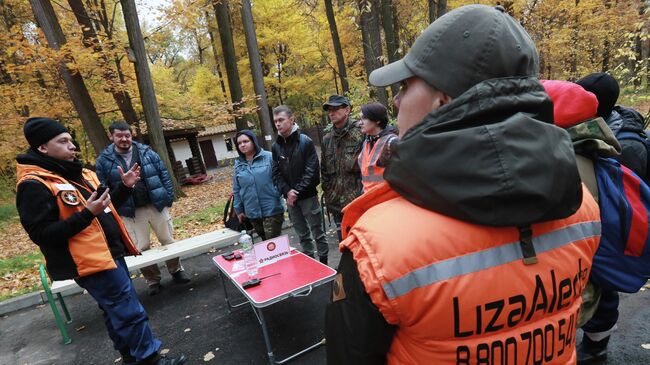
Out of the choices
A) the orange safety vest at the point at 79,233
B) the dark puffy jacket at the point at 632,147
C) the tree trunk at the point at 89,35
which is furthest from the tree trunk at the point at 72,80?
the dark puffy jacket at the point at 632,147

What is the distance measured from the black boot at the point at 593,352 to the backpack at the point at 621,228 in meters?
1.04

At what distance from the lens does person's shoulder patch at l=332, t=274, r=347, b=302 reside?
2.92 feet

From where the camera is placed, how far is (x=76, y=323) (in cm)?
407

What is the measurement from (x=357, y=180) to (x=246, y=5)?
7.24 metres

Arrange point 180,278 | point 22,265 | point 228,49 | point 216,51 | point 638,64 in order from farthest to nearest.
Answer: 1. point 216,51
2. point 228,49
3. point 22,265
4. point 638,64
5. point 180,278

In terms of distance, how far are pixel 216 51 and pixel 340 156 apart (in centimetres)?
1691

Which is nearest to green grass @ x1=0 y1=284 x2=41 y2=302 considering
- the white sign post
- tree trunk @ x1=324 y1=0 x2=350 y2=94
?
the white sign post

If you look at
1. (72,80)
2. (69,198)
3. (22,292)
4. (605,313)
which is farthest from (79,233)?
(72,80)

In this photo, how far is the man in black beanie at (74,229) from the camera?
245 cm

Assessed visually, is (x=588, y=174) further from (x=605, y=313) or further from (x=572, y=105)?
(x=605, y=313)

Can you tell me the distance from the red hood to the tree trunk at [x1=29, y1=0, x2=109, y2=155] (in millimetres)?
10080

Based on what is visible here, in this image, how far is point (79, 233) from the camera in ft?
8.43

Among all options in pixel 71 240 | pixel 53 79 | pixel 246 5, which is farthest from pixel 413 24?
pixel 71 240

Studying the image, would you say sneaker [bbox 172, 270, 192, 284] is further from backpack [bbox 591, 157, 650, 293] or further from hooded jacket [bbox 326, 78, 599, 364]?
backpack [bbox 591, 157, 650, 293]
